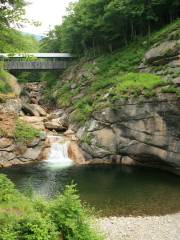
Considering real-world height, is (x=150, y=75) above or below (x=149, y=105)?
above

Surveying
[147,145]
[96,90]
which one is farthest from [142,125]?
[96,90]

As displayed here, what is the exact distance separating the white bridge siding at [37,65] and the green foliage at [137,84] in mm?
31574

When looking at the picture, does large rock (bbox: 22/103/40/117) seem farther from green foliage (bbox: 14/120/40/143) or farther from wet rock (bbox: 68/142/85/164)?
wet rock (bbox: 68/142/85/164)

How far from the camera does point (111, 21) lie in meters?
55.3

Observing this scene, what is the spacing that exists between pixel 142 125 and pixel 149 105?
86.2 inches

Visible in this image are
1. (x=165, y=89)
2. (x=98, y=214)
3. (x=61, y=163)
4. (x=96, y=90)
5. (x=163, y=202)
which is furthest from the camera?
(x=96, y=90)

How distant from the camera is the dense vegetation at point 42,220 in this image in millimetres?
12758

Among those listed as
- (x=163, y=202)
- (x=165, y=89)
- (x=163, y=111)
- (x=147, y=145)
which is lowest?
(x=163, y=202)

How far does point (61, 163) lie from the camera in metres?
40.4

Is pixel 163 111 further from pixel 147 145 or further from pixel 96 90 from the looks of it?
pixel 96 90

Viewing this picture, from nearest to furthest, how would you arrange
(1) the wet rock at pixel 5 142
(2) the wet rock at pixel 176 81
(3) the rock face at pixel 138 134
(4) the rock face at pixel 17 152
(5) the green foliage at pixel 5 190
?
(5) the green foliage at pixel 5 190, (3) the rock face at pixel 138 134, (2) the wet rock at pixel 176 81, (4) the rock face at pixel 17 152, (1) the wet rock at pixel 5 142

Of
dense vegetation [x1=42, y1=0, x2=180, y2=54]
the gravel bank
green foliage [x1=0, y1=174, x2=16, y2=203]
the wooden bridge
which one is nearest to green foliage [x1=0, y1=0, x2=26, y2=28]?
green foliage [x1=0, y1=174, x2=16, y2=203]

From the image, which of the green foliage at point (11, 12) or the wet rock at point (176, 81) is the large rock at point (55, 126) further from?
the green foliage at point (11, 12)

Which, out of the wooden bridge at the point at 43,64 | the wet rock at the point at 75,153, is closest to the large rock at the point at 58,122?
the wet rock at the point at 75,153
